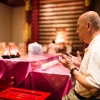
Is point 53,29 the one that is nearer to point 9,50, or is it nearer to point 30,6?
point 30,6

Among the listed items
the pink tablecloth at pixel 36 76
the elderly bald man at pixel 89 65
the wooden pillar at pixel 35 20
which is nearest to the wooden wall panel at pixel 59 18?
the wooden pillar at pixel 35 20

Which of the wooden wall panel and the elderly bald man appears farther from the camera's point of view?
the wooden wall panel

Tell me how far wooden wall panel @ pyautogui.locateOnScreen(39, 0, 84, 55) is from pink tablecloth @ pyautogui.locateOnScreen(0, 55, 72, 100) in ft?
6.84

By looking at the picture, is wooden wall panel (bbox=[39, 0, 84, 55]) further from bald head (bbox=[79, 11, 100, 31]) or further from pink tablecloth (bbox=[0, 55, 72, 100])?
bald head (bbox=[79, 11, 100, 31])

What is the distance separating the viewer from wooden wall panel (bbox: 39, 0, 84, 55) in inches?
153

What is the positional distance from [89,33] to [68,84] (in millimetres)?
730

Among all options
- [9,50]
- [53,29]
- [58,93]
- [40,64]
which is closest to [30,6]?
[53,29]

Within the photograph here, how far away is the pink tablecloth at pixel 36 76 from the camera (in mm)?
1856

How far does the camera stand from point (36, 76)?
77.4 inches

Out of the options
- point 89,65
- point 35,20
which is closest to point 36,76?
point 89,65

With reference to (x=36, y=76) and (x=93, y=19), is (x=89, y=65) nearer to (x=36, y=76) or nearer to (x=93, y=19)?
(x=93, y=19)

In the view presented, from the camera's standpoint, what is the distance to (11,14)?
5.28 m

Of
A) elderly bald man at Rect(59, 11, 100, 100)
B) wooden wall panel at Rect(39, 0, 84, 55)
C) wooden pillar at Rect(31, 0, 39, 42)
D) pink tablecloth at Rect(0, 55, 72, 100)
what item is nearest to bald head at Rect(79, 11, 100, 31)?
elderly bald man at Rect(59, 11, 100, 100)

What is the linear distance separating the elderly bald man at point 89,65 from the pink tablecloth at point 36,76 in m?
0.37
